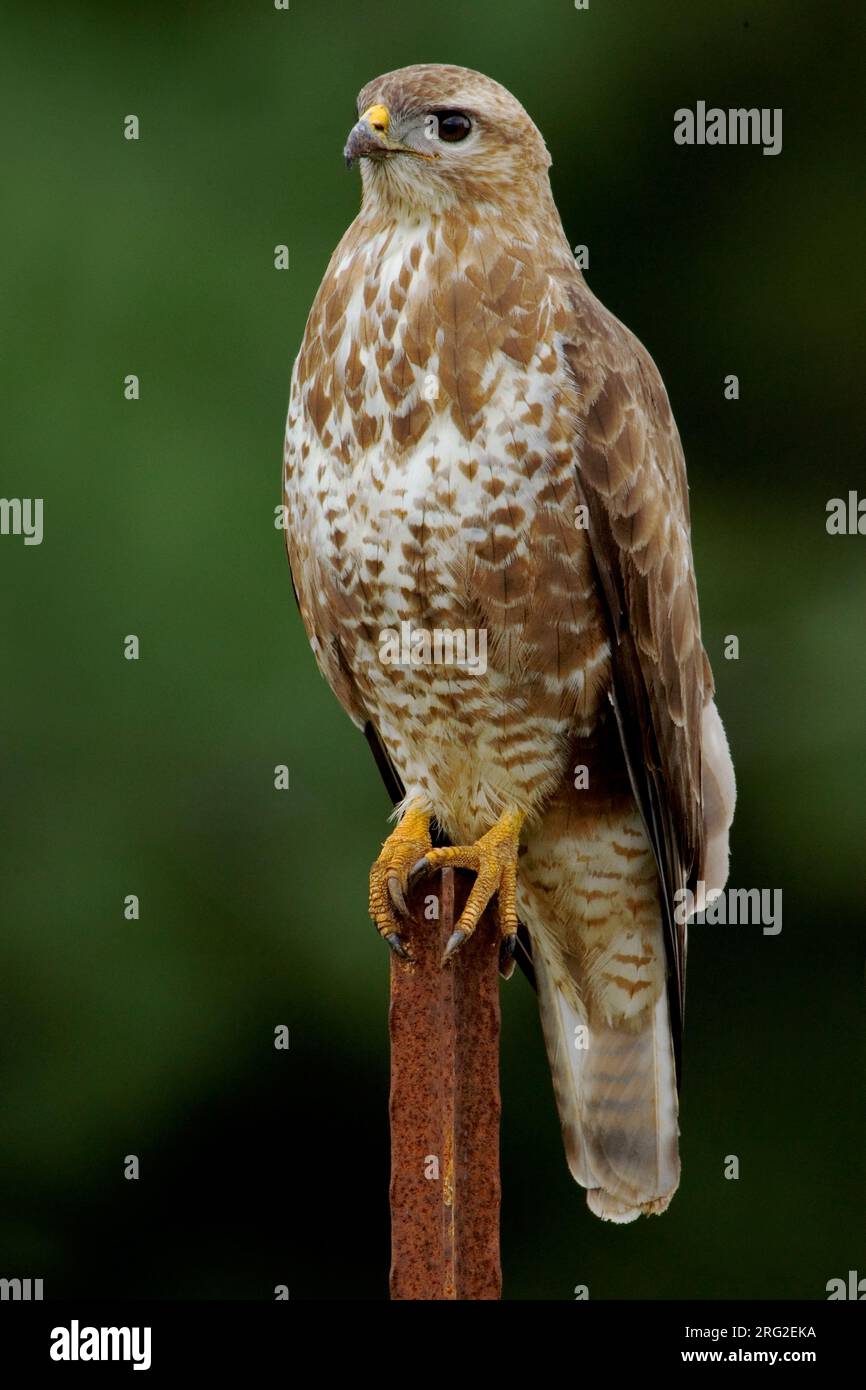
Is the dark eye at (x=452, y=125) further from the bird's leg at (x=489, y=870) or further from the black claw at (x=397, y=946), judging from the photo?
the black claw at (x=397, y=946)

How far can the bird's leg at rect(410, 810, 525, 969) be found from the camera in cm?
289

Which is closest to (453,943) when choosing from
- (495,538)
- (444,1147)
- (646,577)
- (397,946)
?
(397,946)

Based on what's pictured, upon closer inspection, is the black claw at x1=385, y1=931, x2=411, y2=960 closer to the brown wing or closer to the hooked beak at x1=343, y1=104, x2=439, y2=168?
the brown wing

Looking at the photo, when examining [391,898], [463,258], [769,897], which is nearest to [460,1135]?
[391,898]

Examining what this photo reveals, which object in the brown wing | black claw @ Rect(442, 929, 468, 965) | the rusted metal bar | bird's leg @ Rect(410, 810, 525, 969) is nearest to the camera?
the rusted metal bar

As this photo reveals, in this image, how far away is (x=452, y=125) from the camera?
2971 millimetres

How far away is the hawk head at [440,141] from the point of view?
9.66ft

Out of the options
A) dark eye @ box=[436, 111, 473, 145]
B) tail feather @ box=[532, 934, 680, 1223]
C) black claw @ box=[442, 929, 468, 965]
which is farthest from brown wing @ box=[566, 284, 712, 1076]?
black claw @ box=[442, 929, 468, 965]

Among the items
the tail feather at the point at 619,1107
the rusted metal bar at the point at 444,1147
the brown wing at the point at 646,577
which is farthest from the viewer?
the tail feather at the point at 619,1107

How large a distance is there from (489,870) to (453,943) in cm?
30

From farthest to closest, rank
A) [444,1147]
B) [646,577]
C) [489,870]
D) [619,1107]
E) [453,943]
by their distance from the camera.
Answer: [619,1107]
[646,577]
[489,870]
[453,943]
[444,1147]

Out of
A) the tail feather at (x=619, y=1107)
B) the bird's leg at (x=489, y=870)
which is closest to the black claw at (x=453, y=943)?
the bird's leg at (x=489, y=870)

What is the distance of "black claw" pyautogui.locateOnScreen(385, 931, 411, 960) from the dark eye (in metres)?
1.17

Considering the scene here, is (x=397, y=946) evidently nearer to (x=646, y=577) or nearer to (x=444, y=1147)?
(x=444, y=1147)
